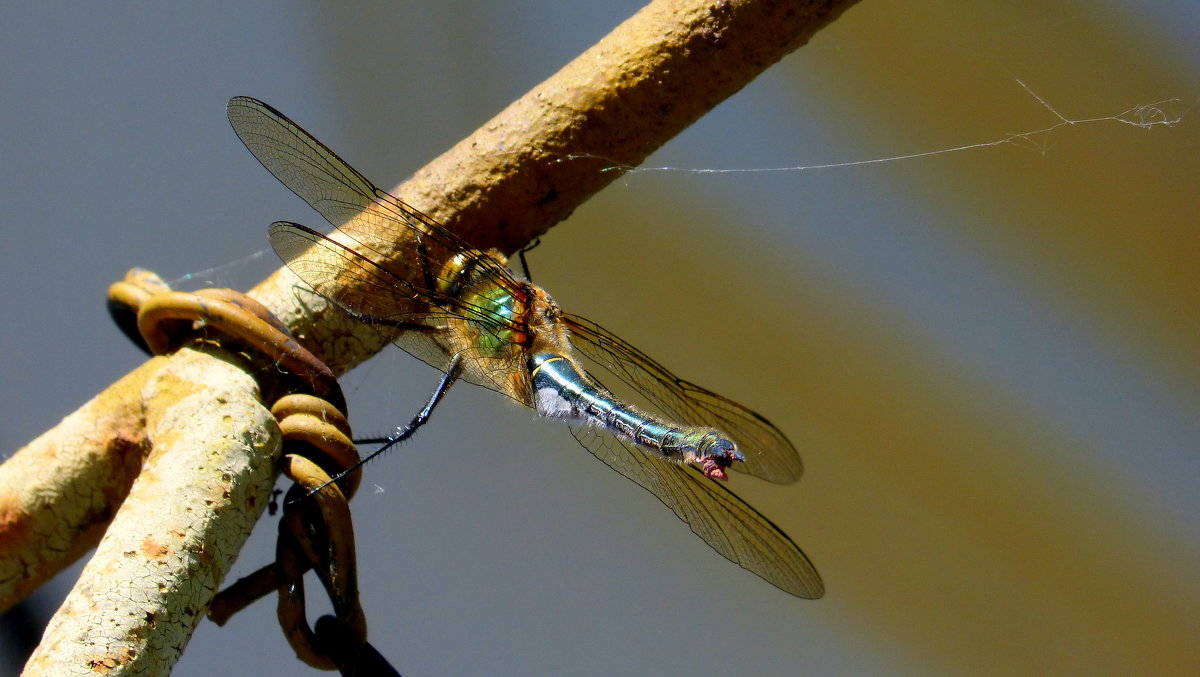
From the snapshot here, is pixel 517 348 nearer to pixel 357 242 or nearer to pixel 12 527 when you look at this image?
pixel 357 242

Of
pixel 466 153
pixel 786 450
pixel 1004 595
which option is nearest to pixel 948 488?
pixel 1004 595

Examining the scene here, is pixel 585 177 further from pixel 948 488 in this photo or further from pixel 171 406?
pixel 948 488

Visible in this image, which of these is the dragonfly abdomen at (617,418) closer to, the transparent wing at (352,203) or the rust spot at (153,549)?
the transparent wing at (352,203)

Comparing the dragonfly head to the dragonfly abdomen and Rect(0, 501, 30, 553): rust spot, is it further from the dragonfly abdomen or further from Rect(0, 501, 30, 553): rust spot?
Rect(0, 501, 30, 553): rust spot

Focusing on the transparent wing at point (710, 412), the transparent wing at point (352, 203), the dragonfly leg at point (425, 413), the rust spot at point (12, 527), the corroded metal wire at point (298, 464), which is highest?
the transparent wing at point (710, 412)

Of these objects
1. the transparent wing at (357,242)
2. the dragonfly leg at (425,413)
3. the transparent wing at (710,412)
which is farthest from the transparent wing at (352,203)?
the transparent wing at (710,412)

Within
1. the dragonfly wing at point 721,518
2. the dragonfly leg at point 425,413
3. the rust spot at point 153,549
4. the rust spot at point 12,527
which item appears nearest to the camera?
the rust spot at point 153,549

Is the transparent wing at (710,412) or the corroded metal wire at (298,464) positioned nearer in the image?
the corroded metal wire at (298,464)
